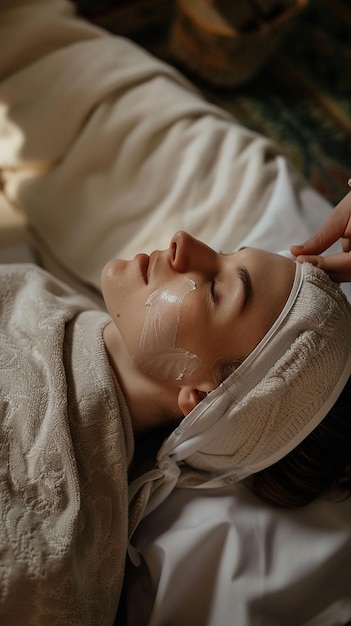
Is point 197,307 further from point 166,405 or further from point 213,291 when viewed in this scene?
point 166,405

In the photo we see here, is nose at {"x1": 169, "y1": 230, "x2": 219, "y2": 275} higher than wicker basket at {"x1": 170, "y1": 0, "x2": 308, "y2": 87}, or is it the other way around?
nose at {"x1": 169, "y1": 230, "x2": 219, "y2": 275}

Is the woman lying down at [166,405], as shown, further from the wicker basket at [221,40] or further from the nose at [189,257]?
the wicker basket at [221,40]

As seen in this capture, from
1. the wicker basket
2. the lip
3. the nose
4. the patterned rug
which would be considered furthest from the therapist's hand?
the wicker basket

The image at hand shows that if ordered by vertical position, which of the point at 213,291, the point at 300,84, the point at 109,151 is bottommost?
the point at 109,151

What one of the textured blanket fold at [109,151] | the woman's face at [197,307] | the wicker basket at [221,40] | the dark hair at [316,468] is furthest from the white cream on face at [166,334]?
the wicker basket at [221,40]

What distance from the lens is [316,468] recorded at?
49.3 inches

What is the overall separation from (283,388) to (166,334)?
0.23 metres

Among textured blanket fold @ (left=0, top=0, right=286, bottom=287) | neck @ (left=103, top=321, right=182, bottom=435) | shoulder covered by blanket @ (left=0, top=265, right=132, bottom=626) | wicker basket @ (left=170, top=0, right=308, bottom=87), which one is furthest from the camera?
wicker basket @ (left=170, top=0, right=308, bottom=87)

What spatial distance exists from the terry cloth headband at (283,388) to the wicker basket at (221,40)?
1.50 meters

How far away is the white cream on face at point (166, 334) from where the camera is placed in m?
1.16

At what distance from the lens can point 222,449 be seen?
1210 mm

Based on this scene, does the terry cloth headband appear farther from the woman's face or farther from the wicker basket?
the wicker basket

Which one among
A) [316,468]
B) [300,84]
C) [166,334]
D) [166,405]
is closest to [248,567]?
[316,468]

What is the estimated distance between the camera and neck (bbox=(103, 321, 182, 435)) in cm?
126
